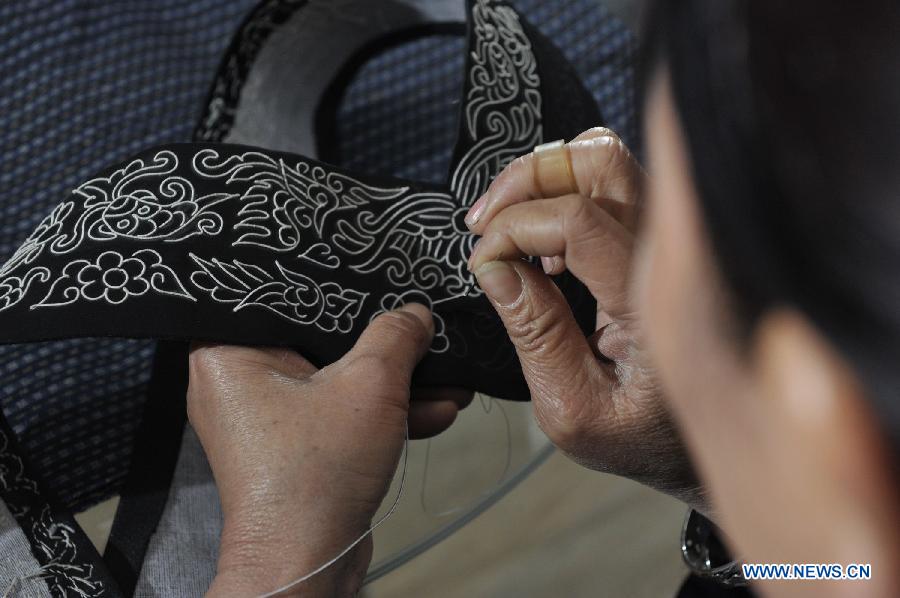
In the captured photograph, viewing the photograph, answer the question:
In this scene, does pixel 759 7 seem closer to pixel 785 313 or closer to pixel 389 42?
pixel 785 313

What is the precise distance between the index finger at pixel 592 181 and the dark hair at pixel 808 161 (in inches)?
10.6

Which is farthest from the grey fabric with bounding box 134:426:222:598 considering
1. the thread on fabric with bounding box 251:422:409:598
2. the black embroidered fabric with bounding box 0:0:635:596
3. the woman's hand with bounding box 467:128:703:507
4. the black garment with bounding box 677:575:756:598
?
the black garment with bounding box 677:575:756:598

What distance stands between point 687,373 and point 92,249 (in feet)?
1.39

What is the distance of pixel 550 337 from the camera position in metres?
0.50

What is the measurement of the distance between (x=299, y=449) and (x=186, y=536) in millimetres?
201

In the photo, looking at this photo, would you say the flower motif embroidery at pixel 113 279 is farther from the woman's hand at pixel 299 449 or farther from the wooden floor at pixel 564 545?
the wooden floor at pixel 564 545

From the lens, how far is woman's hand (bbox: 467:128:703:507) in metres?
0.49

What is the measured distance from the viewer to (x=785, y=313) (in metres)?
0.22

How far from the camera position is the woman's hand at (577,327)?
0.49 m

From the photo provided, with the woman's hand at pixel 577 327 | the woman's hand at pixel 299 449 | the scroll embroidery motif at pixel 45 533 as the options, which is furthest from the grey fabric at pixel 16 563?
the woman's hand at pixel 577 327

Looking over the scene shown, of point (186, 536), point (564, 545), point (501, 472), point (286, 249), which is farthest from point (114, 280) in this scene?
point (564, 545)

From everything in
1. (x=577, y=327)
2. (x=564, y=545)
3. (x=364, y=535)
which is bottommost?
(x=564, y=545)

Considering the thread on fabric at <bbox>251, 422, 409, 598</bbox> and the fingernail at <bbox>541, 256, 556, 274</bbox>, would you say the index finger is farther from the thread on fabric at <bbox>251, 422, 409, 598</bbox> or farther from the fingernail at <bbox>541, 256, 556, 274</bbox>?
the thread on fabric at <bbox>251, 422, 409, 598</bbox>

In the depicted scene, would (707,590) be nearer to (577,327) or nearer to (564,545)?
(564,545)
